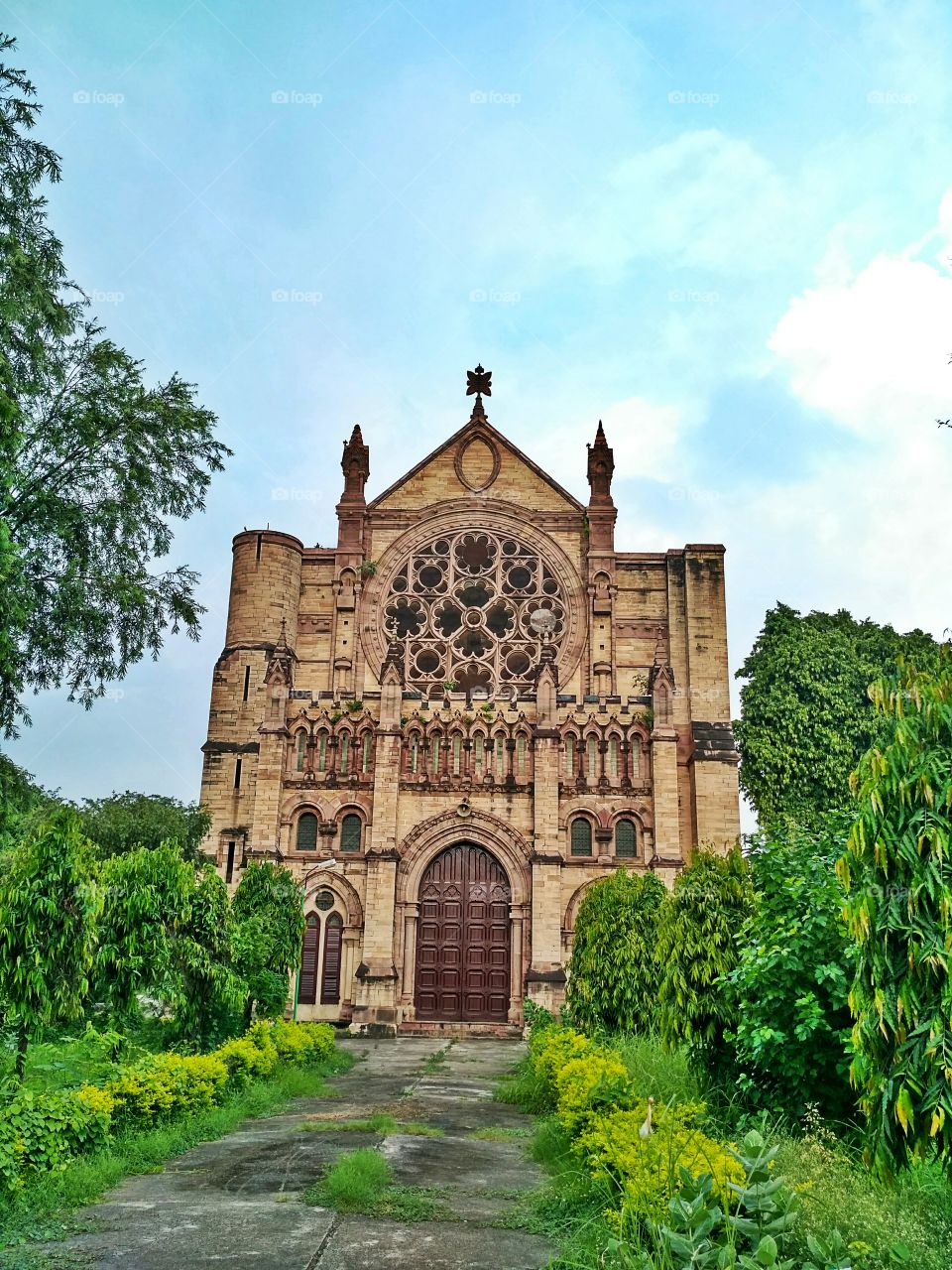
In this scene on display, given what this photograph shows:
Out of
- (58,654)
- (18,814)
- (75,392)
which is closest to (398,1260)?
(18,814)

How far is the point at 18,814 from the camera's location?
1683 centimetres

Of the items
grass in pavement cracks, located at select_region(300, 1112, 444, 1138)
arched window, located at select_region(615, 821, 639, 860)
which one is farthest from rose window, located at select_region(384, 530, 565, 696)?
grass in pavement cracks, located at select_region(300, 1112, 444, 1138)

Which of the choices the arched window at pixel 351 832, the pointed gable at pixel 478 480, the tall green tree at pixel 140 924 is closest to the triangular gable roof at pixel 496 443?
the pointed gable at pixel 478 480

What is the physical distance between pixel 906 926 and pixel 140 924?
10.8 metres

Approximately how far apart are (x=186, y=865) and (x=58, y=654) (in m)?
5.69

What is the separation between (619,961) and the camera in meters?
16.8

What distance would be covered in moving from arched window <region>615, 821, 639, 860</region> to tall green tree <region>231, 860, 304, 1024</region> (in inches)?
413

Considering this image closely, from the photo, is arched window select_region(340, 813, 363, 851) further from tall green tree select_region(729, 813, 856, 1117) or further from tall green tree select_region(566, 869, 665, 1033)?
tall green tree select_region(729, 813, 856, 1117)

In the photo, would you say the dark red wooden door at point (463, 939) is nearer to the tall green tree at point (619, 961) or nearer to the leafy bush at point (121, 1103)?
the tall green tree at point (619, 961)

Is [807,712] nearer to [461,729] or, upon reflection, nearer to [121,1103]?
[461,729]

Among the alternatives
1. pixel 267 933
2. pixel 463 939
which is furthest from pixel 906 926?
pixel 463 939

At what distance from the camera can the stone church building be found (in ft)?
88.2

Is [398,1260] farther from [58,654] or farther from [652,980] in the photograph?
[58,654]

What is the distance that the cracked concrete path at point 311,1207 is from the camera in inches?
270
